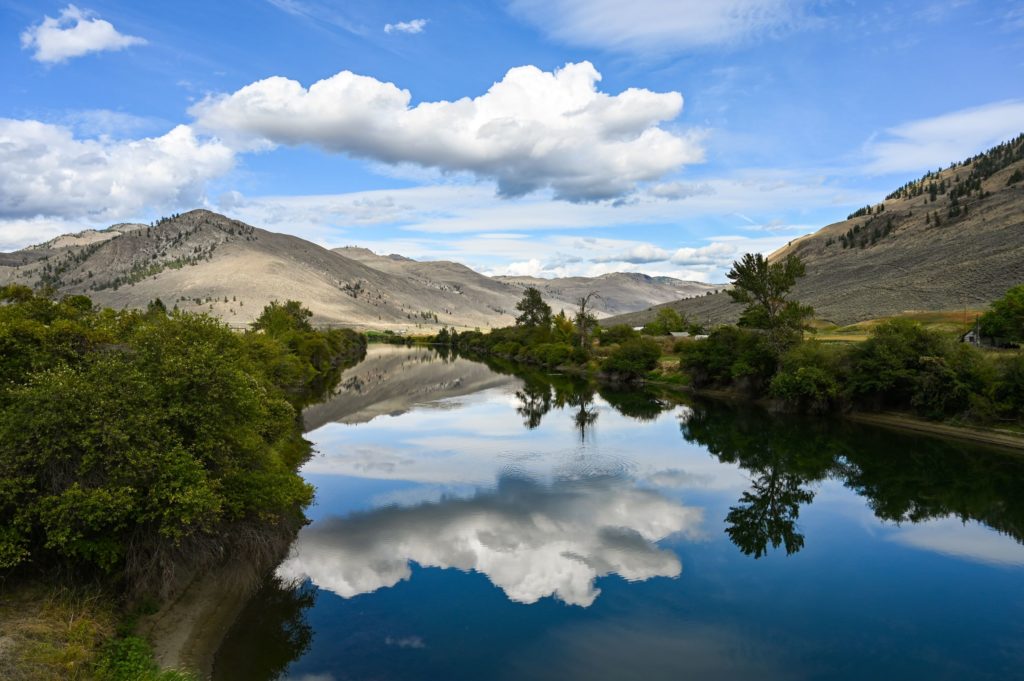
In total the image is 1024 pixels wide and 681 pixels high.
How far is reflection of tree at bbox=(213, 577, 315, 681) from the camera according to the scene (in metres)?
16.5

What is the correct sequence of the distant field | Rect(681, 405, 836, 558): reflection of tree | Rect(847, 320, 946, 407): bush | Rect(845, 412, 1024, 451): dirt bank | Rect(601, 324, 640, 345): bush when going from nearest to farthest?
Rect(681, 405, 836, 558): reflection of tree, Rect(845, 412, 1024, 451): dirt bank, Rect(847, 320, 946, 407): bush, the distant field, Rect(601, 324, 640, 345): bush

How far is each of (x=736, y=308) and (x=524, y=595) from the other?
5599 inches

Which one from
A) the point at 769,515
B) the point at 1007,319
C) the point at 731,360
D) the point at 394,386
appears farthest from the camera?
the point at 394,386

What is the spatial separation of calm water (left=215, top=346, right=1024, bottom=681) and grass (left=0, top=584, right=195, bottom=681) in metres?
2.20

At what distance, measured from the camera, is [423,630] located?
18.8 m

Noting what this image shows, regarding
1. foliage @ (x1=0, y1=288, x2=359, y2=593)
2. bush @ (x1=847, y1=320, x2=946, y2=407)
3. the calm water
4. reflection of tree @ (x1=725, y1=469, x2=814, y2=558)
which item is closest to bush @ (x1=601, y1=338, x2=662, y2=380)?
bush @ (x1=847, y1=320, x2=946, y2=407)

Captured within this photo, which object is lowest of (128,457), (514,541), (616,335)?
(514,541)

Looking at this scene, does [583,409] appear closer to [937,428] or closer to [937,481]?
[937,428]

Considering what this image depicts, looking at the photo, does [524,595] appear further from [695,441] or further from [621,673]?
[695,441]

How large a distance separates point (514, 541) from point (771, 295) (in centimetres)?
4714

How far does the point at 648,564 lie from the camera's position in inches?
955

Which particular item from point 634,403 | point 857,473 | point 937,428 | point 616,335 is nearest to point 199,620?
point 857,473

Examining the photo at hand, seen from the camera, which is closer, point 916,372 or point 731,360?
point 916,372

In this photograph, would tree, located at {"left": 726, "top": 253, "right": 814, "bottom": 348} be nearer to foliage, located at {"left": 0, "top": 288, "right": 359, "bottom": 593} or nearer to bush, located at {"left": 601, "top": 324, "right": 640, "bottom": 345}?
bush, located at {"left": 601, "top": 324, "right": 640, "bottom": 345}
